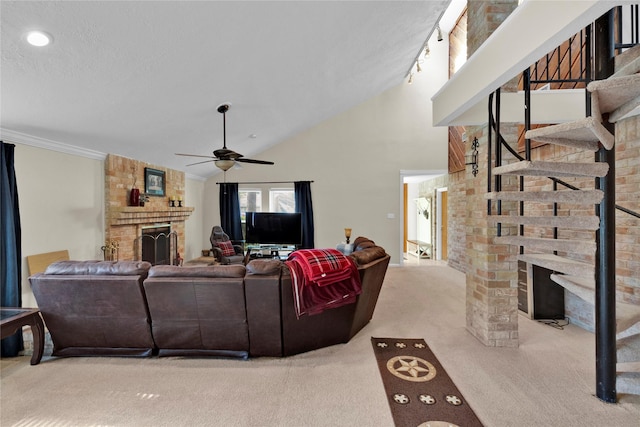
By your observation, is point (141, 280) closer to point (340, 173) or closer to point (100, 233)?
point (100, 233)

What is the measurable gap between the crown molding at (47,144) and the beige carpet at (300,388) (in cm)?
222

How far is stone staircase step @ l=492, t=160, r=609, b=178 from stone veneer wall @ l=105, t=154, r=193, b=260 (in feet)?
16.4

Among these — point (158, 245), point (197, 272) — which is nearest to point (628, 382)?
point (197, 272)

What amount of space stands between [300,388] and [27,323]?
2272 millimetres

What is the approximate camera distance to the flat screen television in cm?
618

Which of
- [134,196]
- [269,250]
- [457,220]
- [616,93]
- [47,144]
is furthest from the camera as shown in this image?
[269,250]

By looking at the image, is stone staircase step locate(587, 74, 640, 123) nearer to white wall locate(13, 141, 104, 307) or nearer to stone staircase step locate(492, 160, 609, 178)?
stone staircase step locate(492, 160, 609, 178)

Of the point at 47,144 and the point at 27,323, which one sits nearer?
the point at 27,323

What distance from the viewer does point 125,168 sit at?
4629mm

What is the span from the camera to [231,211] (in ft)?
22.5

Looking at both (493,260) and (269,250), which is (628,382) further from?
(269,250)

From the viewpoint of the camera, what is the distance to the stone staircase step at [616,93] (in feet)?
4.24

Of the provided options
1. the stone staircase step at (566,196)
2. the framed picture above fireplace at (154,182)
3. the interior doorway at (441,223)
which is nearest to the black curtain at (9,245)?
the framed picture above fireplace at (154,182)

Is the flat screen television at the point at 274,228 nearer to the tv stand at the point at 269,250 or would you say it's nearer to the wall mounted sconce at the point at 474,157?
the tv stand at the point at 269,250
